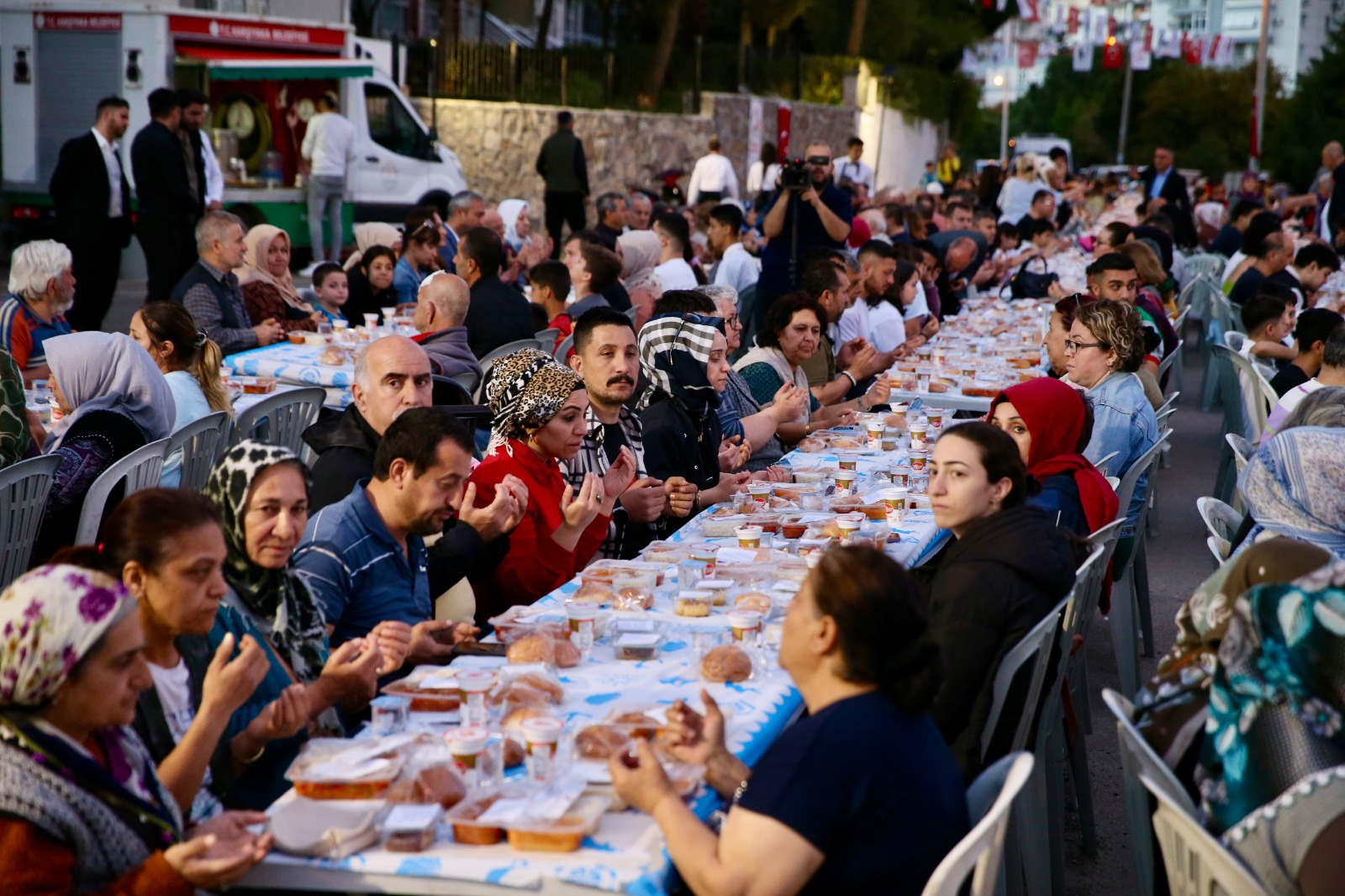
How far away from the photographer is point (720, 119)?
91.1 feet

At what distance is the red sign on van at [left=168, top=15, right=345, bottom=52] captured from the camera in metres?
15.7

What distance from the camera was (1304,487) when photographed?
4.14 metres

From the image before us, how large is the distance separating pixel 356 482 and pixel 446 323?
2.96 m

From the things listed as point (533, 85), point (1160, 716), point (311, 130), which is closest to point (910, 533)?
point (1160, 716)

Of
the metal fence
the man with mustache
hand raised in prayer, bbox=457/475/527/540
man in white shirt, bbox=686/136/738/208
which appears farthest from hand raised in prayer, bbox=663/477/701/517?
the metal fence

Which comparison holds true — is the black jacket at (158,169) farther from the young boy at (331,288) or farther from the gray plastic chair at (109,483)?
the gray plastic chair at (109,483)

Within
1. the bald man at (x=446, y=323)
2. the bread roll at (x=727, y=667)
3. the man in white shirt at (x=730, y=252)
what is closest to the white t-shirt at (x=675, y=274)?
the man in white shirt at (x=730, y=252)

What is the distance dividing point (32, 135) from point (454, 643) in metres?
14.7

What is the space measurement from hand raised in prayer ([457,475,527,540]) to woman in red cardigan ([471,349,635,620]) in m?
0.18

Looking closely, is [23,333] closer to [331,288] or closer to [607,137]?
[331,288]

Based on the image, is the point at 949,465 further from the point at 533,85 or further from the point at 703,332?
the point at 533,85

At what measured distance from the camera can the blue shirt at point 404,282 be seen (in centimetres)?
1017

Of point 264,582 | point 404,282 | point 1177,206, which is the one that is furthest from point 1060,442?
point 1177,206

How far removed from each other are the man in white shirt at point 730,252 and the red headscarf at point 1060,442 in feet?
20.2
